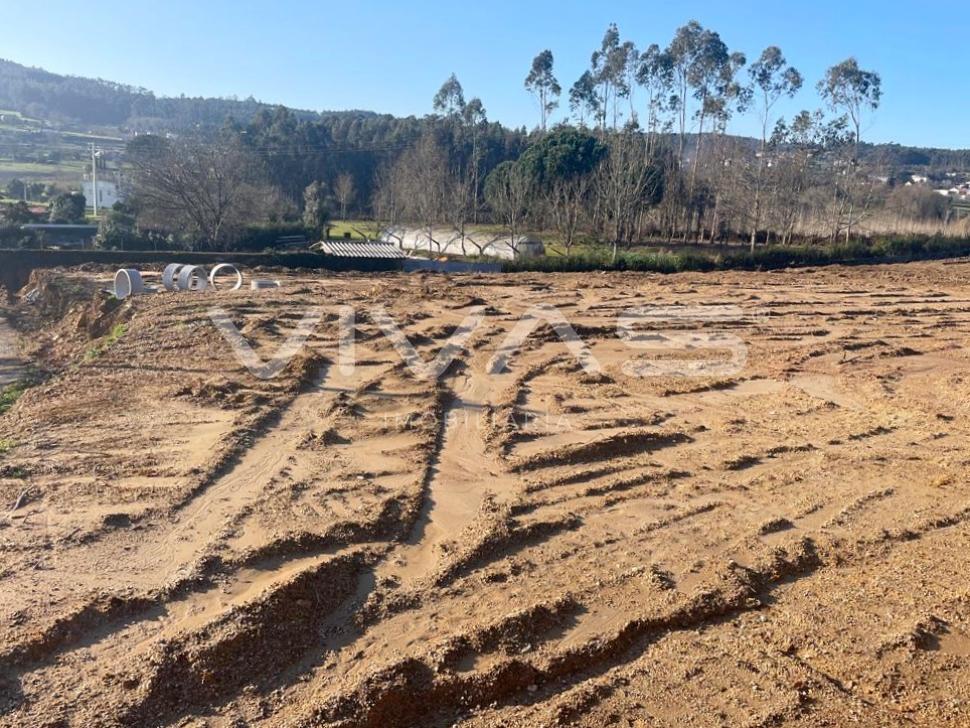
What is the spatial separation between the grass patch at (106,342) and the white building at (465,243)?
17028 mm

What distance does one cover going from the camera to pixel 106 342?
531 inches

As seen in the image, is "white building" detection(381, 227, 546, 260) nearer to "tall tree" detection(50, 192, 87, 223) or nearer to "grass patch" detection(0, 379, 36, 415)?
"tall tree" detection(50, 192, 87, 223)

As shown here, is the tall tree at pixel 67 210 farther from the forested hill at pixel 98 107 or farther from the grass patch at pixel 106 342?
the forested hill at pixel 98 107

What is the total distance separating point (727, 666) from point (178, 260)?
24280mm

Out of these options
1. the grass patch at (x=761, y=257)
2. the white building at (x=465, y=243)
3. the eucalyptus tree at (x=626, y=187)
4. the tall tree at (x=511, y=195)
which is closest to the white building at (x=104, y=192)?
the white building at (x=465, y=243)

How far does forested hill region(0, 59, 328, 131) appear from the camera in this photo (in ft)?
361

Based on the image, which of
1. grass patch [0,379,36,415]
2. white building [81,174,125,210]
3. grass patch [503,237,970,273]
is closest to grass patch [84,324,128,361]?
grass patch [0,379,36,415]

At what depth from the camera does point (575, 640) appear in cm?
492

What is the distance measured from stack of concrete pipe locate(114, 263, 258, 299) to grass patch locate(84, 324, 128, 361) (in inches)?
122

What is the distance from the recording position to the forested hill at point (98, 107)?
110 m

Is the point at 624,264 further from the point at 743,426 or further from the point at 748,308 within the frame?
the point at 743,426

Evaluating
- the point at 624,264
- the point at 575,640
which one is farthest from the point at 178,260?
the point at 575,640

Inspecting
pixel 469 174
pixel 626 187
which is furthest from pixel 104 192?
pixel 626 187

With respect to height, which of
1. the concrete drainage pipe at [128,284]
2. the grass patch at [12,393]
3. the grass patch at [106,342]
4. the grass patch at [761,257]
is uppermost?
the grass patch at [761,257]
